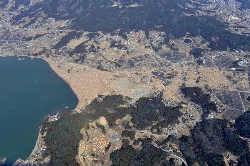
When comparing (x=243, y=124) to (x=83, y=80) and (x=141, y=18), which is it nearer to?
(x=83, y=80)

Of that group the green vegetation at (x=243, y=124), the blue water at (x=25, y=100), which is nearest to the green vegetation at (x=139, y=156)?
the blue water at (x=25, y=100)

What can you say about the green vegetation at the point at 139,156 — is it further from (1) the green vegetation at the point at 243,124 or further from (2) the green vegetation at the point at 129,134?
(1) the green vegetation at the point at 243,124

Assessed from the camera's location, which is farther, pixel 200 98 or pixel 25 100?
pixel 25 100

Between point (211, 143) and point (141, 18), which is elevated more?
point (211, 143)

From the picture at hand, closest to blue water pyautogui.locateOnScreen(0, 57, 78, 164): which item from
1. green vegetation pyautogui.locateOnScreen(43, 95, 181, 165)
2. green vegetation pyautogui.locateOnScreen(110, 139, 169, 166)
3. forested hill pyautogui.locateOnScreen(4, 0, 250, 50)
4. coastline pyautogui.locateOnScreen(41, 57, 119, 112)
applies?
coastline pyautogui.locateOnScreen(41, 57, 119, 112)

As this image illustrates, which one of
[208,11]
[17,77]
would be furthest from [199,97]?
[208,11]

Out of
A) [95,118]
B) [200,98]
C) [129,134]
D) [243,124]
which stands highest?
[95,118]

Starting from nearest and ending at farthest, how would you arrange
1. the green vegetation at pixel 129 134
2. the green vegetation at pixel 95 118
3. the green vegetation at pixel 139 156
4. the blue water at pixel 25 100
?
the green vegetation at pixel 139 156 < the green vegetation at pixel 95 118 < the green vegetation at pixel 129 134 < the blue water at pixel 25 100

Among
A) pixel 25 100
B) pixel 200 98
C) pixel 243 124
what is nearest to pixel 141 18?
pixel 200 98
